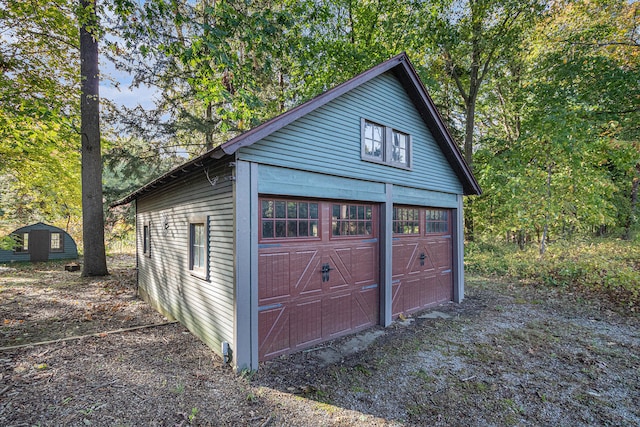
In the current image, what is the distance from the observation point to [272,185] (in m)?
4.77

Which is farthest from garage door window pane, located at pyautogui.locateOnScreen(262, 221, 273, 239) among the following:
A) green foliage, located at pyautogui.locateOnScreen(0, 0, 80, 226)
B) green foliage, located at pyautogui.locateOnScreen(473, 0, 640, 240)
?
green foliage, located at pyautogui.locateOnScreen(473, 0, 640, 240)

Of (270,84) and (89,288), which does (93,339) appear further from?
(270,84)

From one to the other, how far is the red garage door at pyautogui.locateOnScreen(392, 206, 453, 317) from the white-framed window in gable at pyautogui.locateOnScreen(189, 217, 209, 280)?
4229mm

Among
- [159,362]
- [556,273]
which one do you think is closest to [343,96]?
[159,362]

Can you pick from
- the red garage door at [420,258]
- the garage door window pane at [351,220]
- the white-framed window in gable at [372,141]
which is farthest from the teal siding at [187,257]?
the red garage door at [420,258]

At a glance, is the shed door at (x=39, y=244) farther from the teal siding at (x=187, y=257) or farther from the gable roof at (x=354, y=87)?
the teal siding at (x=187, y=257)

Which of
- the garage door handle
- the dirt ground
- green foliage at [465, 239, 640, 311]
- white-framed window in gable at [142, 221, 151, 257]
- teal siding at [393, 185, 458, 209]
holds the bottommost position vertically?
the dirt ground

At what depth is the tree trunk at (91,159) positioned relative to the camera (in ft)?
34.9

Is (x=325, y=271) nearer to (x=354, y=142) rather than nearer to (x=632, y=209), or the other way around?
(x=354, y=142)

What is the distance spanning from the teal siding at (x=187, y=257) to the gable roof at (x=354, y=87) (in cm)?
41

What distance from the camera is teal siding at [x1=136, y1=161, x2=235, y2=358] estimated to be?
4656 millimetres

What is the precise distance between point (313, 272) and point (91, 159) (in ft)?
33.9

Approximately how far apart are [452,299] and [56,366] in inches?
353

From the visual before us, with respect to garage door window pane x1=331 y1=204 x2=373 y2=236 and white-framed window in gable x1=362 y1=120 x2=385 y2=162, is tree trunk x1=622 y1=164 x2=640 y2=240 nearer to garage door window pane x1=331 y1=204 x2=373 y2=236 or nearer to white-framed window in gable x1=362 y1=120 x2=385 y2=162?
white-framed window in gable x1=362 y1=120 x2=385 y2=162
